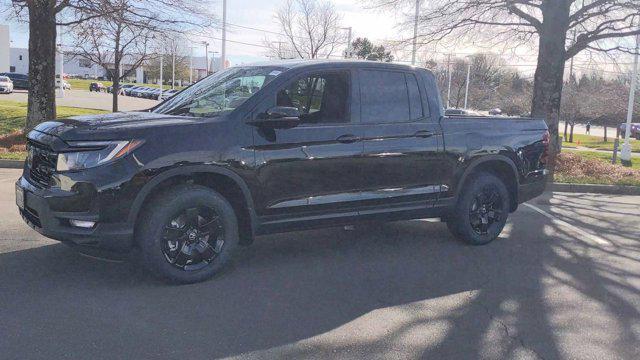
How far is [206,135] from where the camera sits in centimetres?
478

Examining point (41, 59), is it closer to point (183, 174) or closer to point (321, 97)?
point (321, 97)

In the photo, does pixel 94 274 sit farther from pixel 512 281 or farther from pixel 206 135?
pixel 512 281

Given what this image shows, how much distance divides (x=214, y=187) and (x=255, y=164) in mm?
412

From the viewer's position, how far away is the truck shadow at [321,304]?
382 cm

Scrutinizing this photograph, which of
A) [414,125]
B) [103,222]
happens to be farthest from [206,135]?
[414,125]

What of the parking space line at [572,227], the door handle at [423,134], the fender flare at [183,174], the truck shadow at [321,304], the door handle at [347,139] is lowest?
the truck shadow at [321,304]

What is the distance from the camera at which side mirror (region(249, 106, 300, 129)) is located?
4.90 meters

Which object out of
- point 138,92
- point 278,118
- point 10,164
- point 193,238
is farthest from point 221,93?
point 138,92

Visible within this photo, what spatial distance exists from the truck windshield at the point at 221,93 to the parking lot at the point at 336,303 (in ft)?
4.82

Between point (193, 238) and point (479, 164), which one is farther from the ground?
point (479, 164)

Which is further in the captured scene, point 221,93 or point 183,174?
point 221,93

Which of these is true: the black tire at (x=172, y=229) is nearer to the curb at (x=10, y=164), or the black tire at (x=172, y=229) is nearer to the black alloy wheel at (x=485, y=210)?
the black alloy wheel at (x=485, y=210)

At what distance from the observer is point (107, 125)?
462 centimetres

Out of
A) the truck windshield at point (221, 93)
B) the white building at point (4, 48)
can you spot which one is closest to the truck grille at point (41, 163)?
the truck windshield at point (221, 93)
